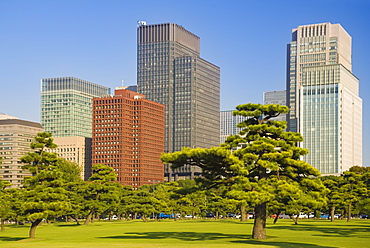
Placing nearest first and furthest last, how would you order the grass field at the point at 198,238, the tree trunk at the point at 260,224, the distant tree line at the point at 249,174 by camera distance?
the grass field at the point at 198,238, the distant tree line at the point at 249,174, the tree trunk at the point at 260,224

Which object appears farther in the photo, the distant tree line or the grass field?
the distant tree line

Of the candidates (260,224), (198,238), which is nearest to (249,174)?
(260,224)

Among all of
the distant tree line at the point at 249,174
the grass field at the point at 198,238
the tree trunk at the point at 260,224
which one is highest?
the distant tree line at the point at 249,174

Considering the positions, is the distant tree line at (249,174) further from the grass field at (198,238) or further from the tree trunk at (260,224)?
the grass field at (198,238)

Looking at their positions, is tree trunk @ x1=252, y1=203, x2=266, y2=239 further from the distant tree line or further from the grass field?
the grass field

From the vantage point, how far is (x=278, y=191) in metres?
49.9

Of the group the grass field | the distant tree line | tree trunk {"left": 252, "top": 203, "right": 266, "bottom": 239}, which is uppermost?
the distant tree line

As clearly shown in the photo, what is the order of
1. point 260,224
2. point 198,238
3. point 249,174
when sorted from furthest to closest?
point 198,238 < point 249,174 < point 260,224

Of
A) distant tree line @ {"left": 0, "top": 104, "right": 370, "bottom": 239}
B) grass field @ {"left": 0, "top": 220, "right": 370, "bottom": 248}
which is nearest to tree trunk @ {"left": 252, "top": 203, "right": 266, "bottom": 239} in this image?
distant tree line @ {"left": 0, "top": 104, "right": 370, "bottom": 239}

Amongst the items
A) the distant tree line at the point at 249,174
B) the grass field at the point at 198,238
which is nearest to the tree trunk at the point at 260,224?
the distant tree line at the point at 249,174

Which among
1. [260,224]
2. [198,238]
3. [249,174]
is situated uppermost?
[249,174]

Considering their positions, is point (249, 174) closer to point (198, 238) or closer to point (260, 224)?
point (260, 224)

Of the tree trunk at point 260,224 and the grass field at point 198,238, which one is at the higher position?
the tree trunk at point 260,224

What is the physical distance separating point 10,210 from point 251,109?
1856 inches
